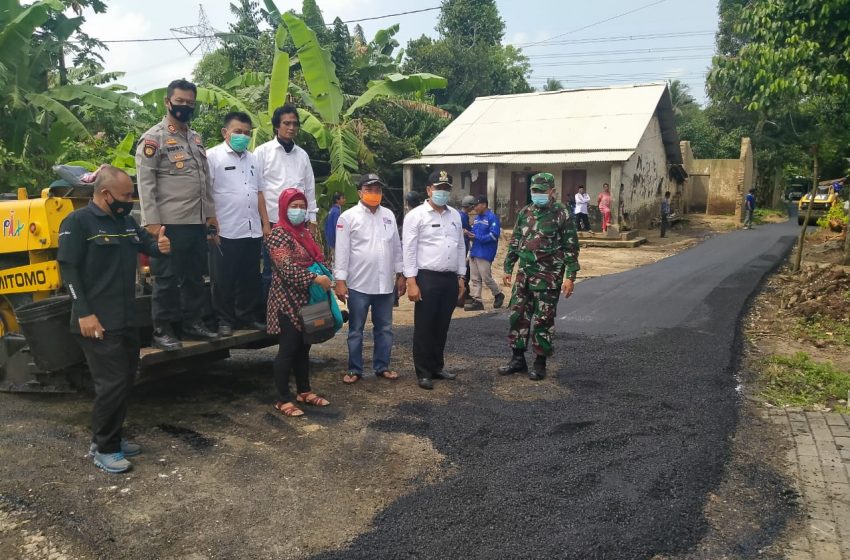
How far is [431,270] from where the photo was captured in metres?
5.79

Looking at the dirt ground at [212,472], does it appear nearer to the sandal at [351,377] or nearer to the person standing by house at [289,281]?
the sandal at [351,377]

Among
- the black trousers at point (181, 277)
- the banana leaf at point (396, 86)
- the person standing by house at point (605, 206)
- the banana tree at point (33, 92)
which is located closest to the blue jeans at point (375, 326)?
the black trousers at point (181, 277)

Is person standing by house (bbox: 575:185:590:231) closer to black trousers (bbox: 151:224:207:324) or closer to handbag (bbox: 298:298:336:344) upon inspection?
handbag (bbox: 298:298:336:344)

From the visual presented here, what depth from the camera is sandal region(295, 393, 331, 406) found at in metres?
5.21

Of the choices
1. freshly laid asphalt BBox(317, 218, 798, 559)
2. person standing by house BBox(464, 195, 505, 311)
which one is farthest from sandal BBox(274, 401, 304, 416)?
person standing by house BBox(464, 195, 505, 311)

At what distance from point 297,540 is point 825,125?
13.9 m

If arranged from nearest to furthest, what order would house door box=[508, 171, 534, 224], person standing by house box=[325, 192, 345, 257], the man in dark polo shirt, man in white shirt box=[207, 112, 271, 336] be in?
the man in dark polo shirt < man in white shirt box=[207, 112, 271, 336] < person standing by house box=[325, 192, 345, 257] < house door box=[508, 171, 534, 224]

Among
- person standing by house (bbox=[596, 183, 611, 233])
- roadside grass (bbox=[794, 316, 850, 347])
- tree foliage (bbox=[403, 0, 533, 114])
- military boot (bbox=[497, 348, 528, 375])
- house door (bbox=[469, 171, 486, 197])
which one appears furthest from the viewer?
tree foliage (bbox=[403, 0, 533, 114])

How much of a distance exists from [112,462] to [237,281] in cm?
181

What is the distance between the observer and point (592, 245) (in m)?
19.9

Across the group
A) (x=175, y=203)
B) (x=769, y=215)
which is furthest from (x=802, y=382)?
(x=769, y=215)

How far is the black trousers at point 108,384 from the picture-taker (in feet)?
13.3

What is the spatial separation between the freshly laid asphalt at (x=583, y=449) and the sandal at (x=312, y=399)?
23.6 inches

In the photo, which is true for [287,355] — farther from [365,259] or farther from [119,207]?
[119,207]
